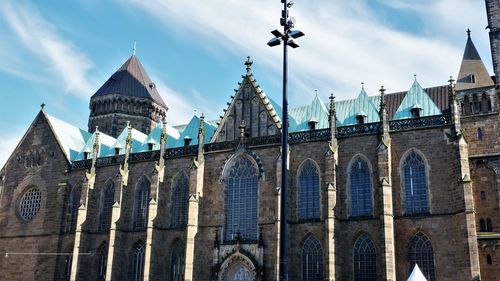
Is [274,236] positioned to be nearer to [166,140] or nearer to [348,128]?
[348,128]

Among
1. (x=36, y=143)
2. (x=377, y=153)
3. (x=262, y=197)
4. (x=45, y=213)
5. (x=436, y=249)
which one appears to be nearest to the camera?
(x=436, y=249)

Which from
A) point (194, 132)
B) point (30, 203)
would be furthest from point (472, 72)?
point (30, 203)

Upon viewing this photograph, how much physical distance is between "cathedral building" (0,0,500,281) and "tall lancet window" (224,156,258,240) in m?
0.11

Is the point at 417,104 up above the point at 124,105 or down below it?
below

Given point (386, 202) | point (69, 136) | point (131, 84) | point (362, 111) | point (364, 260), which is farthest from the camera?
point (131, 84)

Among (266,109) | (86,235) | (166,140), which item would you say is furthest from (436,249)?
(86,235)

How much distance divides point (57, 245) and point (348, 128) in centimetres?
2691

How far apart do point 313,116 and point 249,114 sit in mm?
5017

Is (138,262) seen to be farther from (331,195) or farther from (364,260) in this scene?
(364,260)

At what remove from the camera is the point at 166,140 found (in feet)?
147

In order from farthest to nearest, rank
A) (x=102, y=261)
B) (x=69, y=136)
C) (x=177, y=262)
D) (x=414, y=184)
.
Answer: (x=69, y=136) → (x=102, y=261) → (x=177, y=262) → (x=414, y=184)

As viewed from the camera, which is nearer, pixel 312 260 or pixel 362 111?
pixel 312 260

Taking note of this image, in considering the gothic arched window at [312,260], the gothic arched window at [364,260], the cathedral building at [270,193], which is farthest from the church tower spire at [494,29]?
the gothic arched window at [312,260]

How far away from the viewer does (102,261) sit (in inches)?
1703
